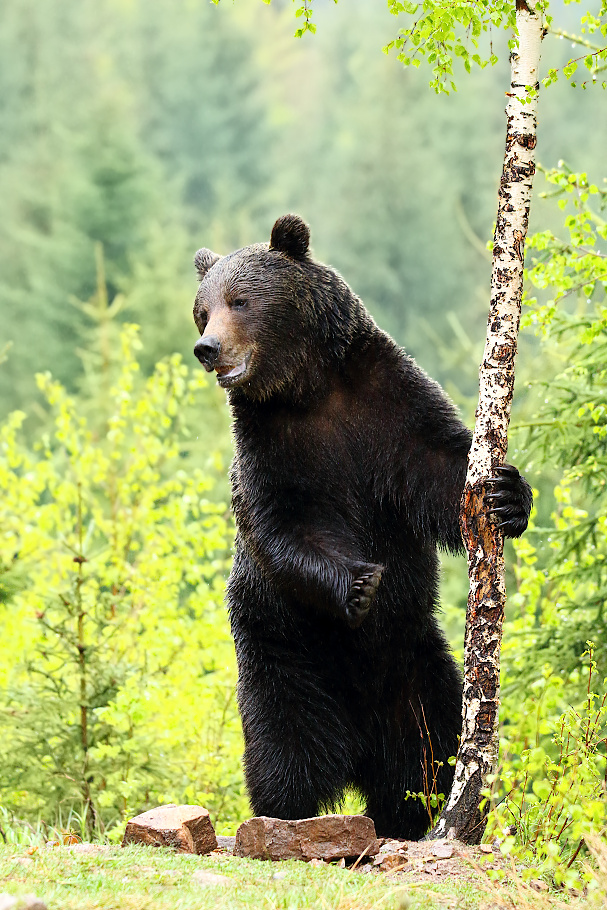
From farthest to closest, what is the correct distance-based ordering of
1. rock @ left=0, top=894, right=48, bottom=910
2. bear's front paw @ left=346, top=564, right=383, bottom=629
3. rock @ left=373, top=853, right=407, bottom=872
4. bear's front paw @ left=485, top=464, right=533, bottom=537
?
bear's front paw @ left=346, top=564, right=383, bottom=629
bear's front paw @ left=485, top=464, right=533, bottom=537
rock @ left=373, top=853, right=407, bottom=872
rock @ left=0, top=894, right=48, bottom=910

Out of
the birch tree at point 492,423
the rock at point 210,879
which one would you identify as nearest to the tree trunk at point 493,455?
the birch tree at point 492,423

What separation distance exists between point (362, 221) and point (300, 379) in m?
33.3

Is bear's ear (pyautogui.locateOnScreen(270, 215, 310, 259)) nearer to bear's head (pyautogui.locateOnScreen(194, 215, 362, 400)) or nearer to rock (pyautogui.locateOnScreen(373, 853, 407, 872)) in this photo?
bear's head (pyautogui.locateOnScreen(194, 215, 362, 400))

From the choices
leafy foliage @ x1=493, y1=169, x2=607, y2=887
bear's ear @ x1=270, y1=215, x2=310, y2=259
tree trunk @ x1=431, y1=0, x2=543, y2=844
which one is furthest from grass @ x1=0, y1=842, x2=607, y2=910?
bear's ear @ x1=270, y1=215, x2=310, y2=259

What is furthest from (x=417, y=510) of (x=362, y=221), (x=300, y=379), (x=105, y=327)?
(x=362, y=221)

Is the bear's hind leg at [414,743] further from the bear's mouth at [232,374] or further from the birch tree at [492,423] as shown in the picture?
the bear's mouth at [232,374]

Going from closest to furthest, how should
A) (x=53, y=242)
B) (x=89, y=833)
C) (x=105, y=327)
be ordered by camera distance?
(x=89, y=833), (x=105, y=327), (x=53, y=242)

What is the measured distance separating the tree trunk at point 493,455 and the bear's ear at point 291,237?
1.06m

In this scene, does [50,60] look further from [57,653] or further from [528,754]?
[528,754]

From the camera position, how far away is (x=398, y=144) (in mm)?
38906

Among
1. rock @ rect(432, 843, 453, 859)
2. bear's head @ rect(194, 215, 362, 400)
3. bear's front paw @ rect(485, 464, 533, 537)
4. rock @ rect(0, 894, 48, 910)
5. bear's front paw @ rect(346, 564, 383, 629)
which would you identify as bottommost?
rock @ rect(432, 843, 453, 859)

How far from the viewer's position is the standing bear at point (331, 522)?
4641 mm

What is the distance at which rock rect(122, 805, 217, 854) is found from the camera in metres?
3.98

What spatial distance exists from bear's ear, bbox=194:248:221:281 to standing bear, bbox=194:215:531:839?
22 centimetres
